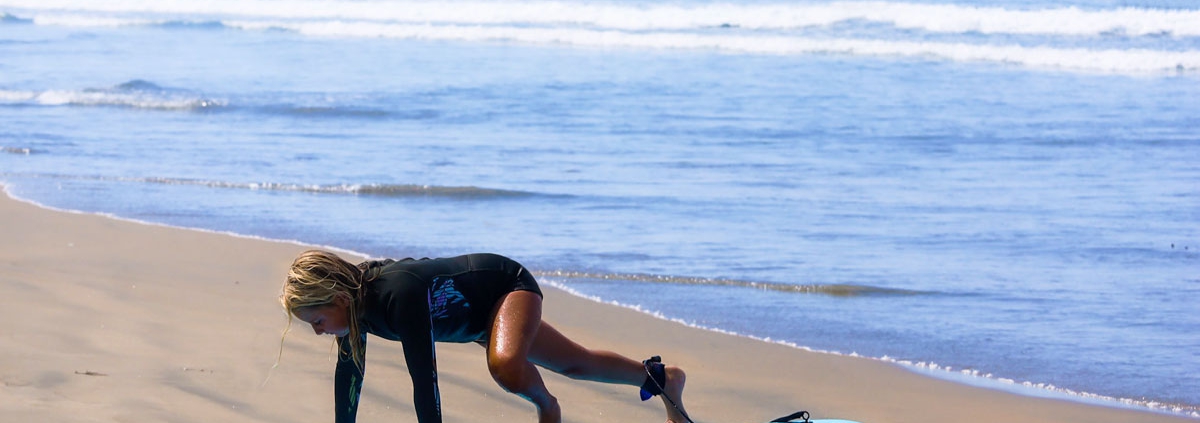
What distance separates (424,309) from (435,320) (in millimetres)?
210

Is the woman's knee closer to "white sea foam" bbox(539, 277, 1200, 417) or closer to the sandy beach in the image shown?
the sandy beach

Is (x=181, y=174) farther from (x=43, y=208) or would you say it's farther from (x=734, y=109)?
(x=734, y=109)

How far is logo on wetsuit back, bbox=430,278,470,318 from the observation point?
3.96m

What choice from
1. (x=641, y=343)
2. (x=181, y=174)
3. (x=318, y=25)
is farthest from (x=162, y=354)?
(x=318, y=25)

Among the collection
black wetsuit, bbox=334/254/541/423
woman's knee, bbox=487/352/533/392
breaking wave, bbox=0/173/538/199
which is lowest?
breaking wave, bbox=0/173/538/199

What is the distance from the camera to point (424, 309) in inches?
149

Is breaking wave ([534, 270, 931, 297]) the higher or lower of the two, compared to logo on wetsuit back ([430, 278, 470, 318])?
lower

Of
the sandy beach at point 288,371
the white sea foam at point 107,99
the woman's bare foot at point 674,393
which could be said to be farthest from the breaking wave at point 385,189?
the white sea foam at point 107,99

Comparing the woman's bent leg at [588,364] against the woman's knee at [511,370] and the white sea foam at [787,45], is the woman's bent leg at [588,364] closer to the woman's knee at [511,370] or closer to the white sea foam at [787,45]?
the woman's knee at [511,370]

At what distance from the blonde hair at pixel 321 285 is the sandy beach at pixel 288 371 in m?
1.50

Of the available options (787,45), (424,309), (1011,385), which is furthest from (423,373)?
(787,45)

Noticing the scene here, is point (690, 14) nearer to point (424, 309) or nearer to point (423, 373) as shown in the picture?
point (424, 309)

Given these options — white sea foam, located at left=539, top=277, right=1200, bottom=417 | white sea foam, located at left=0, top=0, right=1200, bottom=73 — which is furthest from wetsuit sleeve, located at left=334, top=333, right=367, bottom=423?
white sea foam, located at left=0, top=0, right=1200, bottom=73

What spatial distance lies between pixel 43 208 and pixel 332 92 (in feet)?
30.3
